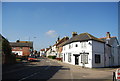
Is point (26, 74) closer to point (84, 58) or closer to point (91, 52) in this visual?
point (91, 52)

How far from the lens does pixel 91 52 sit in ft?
100

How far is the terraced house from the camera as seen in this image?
31.0 metres

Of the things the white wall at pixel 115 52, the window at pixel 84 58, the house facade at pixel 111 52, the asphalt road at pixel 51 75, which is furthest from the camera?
the white wall at pixel 115 52

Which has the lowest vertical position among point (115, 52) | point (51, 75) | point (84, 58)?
point (51, 75)

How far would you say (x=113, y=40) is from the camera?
132ft

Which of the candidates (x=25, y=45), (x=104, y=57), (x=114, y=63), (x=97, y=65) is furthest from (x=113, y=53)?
(x=25, y=45)

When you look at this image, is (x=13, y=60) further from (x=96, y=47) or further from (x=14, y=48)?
(x=14, y=48)

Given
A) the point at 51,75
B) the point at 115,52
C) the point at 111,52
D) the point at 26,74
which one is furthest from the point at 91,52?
the point at 26,74

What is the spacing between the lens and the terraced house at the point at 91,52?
3102 centimetres

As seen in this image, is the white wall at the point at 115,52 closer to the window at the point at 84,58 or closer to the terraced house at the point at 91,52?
the terraced house at the point at 91,52

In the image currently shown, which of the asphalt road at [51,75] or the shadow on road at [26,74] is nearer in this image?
the shadow on road at [26,74]

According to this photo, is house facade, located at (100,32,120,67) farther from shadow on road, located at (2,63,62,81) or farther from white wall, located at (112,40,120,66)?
shadow on road, located at (2,63,62,81)

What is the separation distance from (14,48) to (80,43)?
1953 inches

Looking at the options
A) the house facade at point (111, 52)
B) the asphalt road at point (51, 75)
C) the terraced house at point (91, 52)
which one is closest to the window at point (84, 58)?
the terraced house at point (91, 52)
